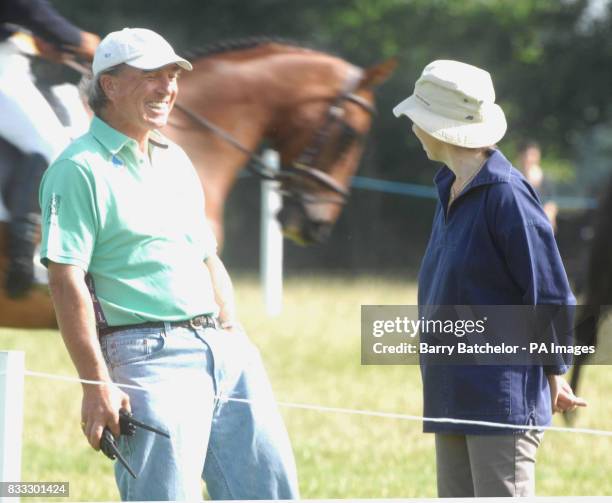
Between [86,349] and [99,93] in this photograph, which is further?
[99,93]

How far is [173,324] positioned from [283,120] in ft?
11.4

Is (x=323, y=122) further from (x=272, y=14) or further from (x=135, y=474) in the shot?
(x=272, y=14)

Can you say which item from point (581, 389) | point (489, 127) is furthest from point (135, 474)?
point (581, 389)

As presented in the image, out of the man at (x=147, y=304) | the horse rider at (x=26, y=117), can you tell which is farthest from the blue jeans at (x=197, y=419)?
the horse rider at (x=26, y=117)

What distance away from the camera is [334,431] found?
6.12 meters

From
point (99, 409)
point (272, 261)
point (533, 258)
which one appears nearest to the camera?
point (99, 409)

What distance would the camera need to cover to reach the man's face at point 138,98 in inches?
117

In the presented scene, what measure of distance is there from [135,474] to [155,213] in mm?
591

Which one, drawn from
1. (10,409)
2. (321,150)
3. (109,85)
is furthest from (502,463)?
(321,150)

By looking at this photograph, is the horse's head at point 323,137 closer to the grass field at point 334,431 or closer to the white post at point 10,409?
the grass field at point 334,431

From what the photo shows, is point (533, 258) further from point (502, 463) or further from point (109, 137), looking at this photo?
point (109, 137)

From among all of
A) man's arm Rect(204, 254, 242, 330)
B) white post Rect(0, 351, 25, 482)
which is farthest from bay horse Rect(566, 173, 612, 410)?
A: white post Rect(0, 351, 25, 482)

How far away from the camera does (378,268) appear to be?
19.7 m

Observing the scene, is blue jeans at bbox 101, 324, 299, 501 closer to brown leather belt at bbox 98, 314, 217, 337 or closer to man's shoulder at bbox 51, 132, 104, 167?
brown leather belt at bbox 98, 314, 217, 337
